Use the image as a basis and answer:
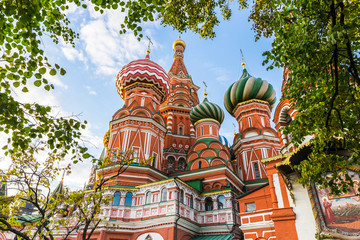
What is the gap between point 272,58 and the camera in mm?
5457

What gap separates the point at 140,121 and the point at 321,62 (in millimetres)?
16241

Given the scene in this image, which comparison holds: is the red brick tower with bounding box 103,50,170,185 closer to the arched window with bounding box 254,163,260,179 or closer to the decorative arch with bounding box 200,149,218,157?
the decorative arch with bounding box 200,149,218,157

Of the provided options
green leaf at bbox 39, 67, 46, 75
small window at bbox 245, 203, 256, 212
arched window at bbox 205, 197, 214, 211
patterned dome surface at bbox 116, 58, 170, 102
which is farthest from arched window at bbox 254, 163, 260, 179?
green leaf at bbox 39, 67, 46, 75

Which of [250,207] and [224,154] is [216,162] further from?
[250,207]

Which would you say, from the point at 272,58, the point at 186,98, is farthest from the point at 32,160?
the point at 186,98

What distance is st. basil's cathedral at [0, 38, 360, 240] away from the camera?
10000 mm

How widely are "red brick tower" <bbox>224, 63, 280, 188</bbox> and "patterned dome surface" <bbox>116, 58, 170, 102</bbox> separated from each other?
6609 mm

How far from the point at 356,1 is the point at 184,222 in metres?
12.5

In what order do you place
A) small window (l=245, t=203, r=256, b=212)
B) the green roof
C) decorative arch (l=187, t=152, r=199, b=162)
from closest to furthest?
small window (l=245, t=203, r=256, b=212), the green roof, decorative arch (l=187, t=152, r=199, b=162)

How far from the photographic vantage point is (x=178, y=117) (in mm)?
28281

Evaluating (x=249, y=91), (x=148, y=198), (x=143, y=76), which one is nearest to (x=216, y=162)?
(x=148, y=198)

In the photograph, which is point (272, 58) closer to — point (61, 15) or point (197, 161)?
point (61, 15)

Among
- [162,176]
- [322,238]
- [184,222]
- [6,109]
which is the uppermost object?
[162,176]

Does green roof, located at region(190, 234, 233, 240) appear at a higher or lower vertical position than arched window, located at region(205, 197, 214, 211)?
lower
